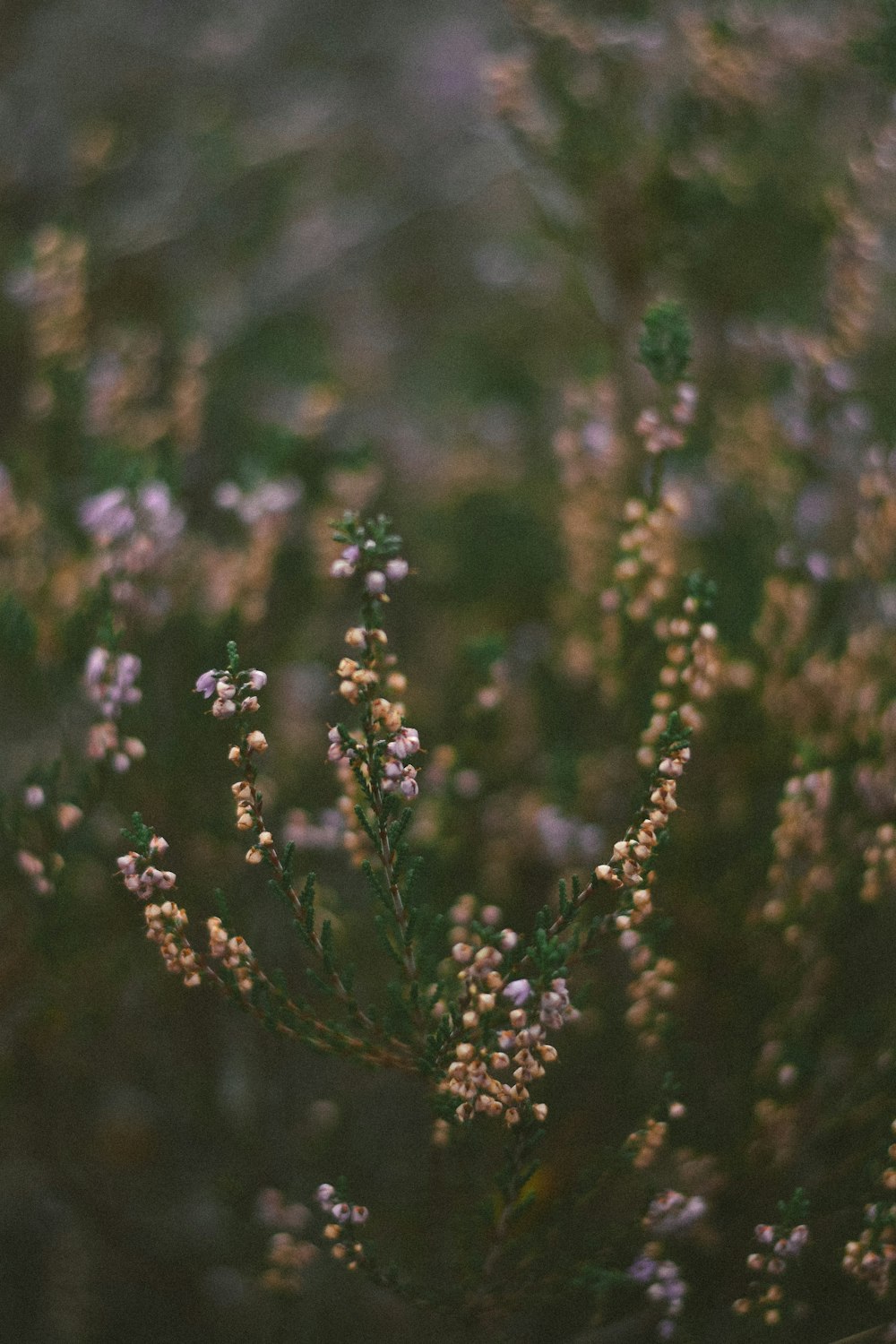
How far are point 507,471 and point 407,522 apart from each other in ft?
1.00

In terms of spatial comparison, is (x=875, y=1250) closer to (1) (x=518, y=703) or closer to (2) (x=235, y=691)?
(2) (x=235, y=691)

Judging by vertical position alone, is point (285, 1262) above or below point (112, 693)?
below

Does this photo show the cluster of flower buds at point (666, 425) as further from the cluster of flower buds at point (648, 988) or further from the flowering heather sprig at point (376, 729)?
the cluster of flower buds at point (648, 988)

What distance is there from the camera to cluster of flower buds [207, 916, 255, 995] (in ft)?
3.74

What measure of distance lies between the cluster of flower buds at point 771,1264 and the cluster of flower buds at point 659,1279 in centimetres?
7

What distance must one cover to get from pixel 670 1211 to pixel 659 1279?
13cm

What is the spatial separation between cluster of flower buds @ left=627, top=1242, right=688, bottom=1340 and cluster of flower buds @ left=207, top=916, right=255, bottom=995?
0.63m

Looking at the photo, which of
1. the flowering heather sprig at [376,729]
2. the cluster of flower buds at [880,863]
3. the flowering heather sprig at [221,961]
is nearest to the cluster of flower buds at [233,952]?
the flowering heather sprig at [221,961]

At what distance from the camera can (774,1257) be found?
1271 mm

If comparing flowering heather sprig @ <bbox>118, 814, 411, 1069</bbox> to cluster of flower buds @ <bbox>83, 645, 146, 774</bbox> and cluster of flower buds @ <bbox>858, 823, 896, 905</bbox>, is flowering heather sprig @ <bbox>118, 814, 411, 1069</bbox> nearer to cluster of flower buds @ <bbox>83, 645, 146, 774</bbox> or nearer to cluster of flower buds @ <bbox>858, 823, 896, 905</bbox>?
cluster of flower buds @ <bbox>83, 645, 146, 774</bbox>

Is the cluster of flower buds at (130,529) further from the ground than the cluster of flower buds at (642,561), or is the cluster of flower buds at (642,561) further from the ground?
the cluster of flower buds at (130,529)

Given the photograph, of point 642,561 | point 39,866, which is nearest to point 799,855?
point 642,561

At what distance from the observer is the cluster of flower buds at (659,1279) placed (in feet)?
4.35

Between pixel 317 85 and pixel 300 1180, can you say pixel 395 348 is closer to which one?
pixel 317 85
